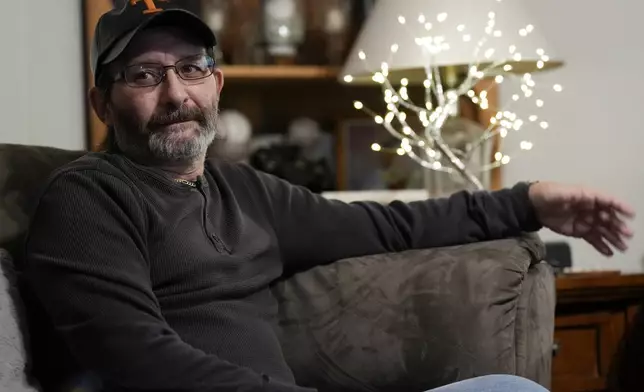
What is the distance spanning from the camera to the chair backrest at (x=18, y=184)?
134cm

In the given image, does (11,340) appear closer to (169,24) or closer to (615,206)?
(169,24)

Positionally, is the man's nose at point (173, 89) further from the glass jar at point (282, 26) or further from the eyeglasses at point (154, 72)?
the glass jar at point (282, 26)

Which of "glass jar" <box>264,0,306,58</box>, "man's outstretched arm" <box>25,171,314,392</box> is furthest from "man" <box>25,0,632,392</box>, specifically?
"glass jar" <box>264,0,306,58</box>

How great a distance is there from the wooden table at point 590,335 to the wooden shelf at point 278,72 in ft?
2.88

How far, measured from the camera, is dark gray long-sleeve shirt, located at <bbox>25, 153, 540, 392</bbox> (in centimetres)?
108

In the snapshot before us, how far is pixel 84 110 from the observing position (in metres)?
2.15

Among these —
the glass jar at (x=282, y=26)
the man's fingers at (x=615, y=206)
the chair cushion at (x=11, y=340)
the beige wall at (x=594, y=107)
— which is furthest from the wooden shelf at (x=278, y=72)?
the chair cushion at (x=11, y=340)

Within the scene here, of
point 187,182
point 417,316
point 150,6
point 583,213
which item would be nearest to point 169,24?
point 150,6

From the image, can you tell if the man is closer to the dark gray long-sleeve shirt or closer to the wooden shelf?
the dark gray long-sleeve shirt

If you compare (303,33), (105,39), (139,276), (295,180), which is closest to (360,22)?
(303,33)

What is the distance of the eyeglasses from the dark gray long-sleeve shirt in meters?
0.13

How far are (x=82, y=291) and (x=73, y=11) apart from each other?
1.27 m

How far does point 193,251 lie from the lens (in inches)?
49.9

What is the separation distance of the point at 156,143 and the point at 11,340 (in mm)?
379
